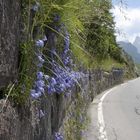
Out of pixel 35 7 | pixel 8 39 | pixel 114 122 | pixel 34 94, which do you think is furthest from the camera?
pixel 114 122

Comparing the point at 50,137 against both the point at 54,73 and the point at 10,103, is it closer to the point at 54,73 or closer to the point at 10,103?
the point at 54,73

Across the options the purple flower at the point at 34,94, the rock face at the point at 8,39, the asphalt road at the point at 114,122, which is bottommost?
the asphalt road at the point at 114,122

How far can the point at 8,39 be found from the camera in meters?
4.04

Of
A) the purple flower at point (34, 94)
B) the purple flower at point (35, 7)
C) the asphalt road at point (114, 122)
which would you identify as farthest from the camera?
the asphalt road at point (114, 122)

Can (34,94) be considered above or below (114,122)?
above

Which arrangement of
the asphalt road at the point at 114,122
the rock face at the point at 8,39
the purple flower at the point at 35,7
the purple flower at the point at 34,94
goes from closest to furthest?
the rock face at the point at 8,39, the purple flower at the point at 34,94, the purple flower at the point at 35,7, the asphalt road at the point at 114,122

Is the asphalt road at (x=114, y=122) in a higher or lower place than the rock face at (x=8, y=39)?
lower

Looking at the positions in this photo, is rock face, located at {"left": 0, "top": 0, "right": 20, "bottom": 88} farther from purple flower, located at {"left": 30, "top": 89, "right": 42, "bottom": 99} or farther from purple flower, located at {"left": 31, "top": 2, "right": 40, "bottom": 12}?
purple flower, located at {"left": 31, "top": 2, "right": 40, "bottom": 12}

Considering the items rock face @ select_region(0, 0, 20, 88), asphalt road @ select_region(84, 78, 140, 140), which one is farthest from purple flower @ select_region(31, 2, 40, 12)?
asphalt road @ select_region(84, 78, 140, 140)

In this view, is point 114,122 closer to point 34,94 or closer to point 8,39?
point 34,94

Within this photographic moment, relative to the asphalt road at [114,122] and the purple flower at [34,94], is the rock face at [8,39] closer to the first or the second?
the purple flower at [34,94]

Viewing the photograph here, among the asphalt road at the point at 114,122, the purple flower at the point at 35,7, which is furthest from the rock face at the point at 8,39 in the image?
the asphalt road at the point at 114,122

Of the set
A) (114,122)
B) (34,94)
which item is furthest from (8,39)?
(114,122)

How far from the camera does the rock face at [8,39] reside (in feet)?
12.8
